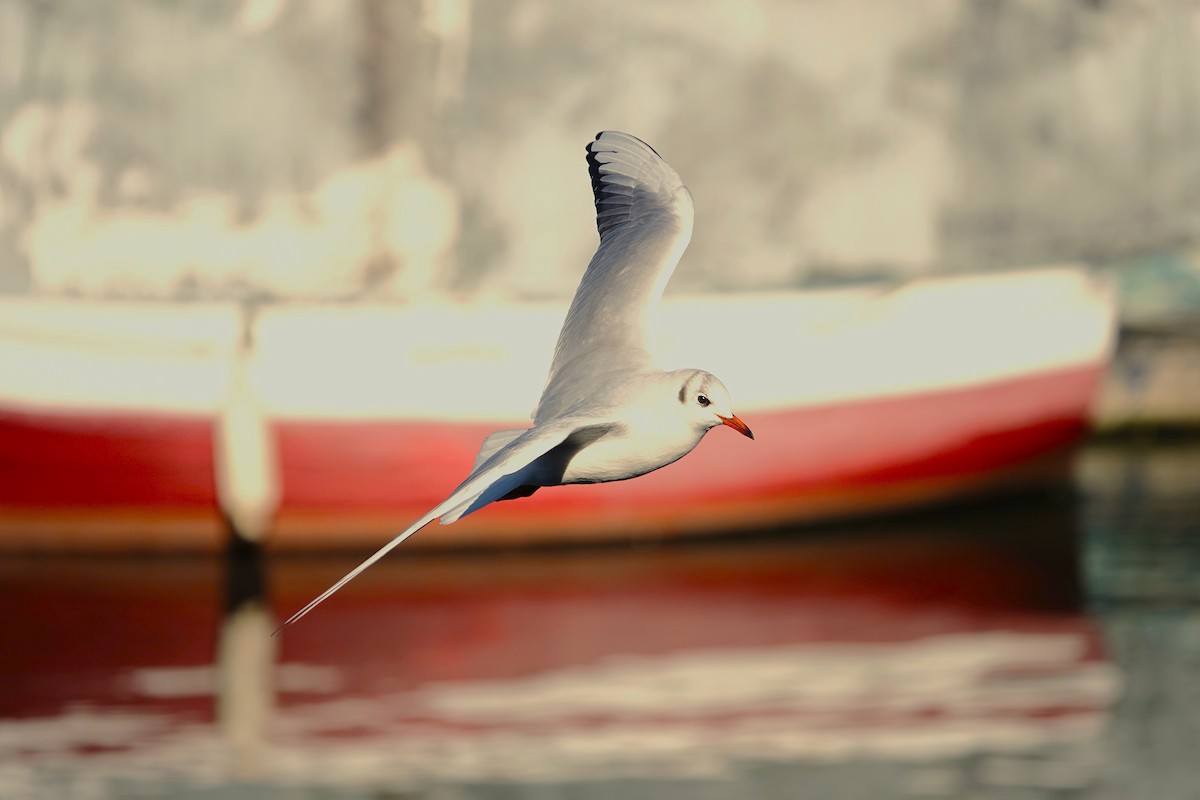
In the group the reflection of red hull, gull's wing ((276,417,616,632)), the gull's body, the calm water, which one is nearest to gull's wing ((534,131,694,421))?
the gull's body

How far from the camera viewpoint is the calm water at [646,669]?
39.4 feet

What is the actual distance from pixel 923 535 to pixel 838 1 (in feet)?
16.5

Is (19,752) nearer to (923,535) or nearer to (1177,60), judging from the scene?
(923,535)

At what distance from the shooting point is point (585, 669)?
1408cm

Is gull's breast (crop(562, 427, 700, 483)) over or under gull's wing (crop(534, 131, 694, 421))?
under

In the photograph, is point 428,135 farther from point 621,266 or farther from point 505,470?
point 505,470

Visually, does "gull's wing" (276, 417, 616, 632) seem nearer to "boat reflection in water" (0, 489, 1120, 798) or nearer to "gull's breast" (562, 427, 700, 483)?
"gull's breast" (562, 427, 700, 483)

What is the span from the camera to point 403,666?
14.3 m

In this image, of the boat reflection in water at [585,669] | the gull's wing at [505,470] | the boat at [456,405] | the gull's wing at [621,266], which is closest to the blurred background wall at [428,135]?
the boat at [456,405]

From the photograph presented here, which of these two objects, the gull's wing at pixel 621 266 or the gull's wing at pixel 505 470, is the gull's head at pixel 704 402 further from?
the gull's wing at pixel 621 266

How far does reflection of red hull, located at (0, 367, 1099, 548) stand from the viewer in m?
15.1

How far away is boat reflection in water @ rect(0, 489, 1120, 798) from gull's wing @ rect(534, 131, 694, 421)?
234 inches

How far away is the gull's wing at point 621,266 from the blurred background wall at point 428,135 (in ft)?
24.9

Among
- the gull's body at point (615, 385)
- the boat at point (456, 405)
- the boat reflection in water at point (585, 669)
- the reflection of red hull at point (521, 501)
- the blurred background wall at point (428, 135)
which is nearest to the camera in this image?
the gull's body at point (615, 385)
